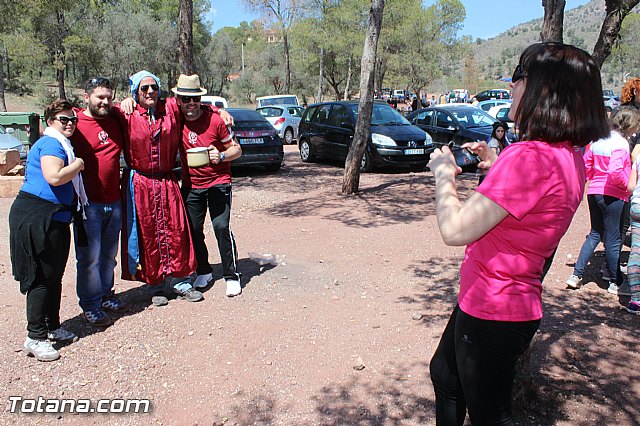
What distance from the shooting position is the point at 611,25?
15.4 feet

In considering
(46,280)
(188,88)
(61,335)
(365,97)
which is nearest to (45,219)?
(46,280)

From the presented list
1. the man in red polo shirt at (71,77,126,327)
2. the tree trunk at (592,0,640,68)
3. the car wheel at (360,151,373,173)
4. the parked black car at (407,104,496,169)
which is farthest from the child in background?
the parked black car at (407,104,496,169)

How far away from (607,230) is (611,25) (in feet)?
6.17

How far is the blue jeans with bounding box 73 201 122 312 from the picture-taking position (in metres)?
4.23

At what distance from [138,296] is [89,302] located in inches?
28.8

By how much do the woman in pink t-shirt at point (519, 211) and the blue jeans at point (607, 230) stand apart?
3504mm

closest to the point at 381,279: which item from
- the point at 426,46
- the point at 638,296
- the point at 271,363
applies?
the point at 271,363

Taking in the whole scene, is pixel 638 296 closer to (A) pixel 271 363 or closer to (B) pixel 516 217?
(A) pixel 271 363

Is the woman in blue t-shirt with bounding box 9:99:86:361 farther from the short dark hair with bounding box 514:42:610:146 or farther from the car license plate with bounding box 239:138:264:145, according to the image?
the car license plate with bounding box 239:138:264:145

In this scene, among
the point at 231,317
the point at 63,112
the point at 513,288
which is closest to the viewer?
the point at 513,288

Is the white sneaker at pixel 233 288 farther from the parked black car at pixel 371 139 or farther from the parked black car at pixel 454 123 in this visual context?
the parked black car at pixel 454 123

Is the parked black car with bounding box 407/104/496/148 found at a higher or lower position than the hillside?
lower

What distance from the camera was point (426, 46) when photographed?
4019 centimetres

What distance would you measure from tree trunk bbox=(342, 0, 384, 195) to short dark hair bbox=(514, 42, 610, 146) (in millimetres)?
7431
